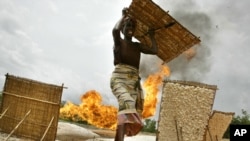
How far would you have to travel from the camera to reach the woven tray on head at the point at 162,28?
7.30 meters

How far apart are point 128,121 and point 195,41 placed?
8.37 ft

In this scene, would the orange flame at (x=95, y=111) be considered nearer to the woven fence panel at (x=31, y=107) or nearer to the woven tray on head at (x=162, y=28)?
the woven fence panel at (x=31, y=107)

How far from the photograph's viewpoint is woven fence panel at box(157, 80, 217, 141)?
11.6 m

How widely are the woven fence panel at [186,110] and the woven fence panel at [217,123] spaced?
209 cm

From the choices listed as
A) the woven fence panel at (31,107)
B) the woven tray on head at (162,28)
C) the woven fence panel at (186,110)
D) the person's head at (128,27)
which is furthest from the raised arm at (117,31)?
the woven fence panel at (186,110)

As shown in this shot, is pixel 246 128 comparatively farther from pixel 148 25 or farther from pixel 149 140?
pixel 149 140

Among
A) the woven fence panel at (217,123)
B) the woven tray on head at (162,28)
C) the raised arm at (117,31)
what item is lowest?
the woven fence panel at (217,123)

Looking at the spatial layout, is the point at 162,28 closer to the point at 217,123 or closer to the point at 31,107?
the point at 31,107

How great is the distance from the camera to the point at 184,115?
11609 mm

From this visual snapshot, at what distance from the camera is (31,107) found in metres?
9.45

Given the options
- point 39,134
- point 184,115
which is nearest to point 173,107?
point 184,115

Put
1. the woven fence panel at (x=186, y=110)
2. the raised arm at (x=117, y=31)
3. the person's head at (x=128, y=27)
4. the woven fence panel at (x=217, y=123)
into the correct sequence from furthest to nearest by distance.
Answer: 1. the woven fence panel at (x=217, y=123)
2. the woven fence panel at (x=186, y=110)
3. the person's head at (x=128, y=27)
4. the raised arm at (x=117, y=31)

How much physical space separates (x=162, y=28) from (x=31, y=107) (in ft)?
13.9

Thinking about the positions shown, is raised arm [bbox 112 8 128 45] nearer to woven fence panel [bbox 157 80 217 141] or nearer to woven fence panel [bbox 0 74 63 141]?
woven fence panel [bbox 0 74 63 141]
